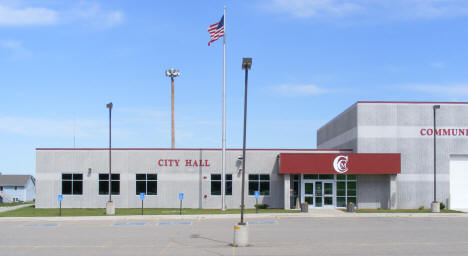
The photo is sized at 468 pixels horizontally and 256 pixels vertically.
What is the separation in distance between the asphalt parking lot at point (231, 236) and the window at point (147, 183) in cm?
1047

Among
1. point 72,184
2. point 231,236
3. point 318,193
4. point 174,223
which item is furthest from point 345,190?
point 72,184

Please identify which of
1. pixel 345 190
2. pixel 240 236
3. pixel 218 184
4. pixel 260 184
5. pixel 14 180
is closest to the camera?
pixel 240 236

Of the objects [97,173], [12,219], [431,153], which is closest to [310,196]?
[431,153]

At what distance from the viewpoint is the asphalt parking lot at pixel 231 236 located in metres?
19.8

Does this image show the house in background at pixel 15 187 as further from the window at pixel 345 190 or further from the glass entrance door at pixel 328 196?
the window at pixel 345 190

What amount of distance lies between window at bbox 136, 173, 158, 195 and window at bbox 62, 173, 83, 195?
4.64 metres

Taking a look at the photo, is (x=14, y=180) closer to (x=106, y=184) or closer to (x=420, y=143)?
(x=106, y=184)

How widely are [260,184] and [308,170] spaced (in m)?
4.40

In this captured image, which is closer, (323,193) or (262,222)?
(262,222)

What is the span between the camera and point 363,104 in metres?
43.3

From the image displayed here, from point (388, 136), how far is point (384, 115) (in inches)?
65.8

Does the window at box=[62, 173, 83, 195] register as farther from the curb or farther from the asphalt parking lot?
the asphalt parking lot

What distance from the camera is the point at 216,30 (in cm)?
4084

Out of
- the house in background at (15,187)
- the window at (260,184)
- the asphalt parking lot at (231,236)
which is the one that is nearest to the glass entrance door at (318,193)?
the window at (260,184)
